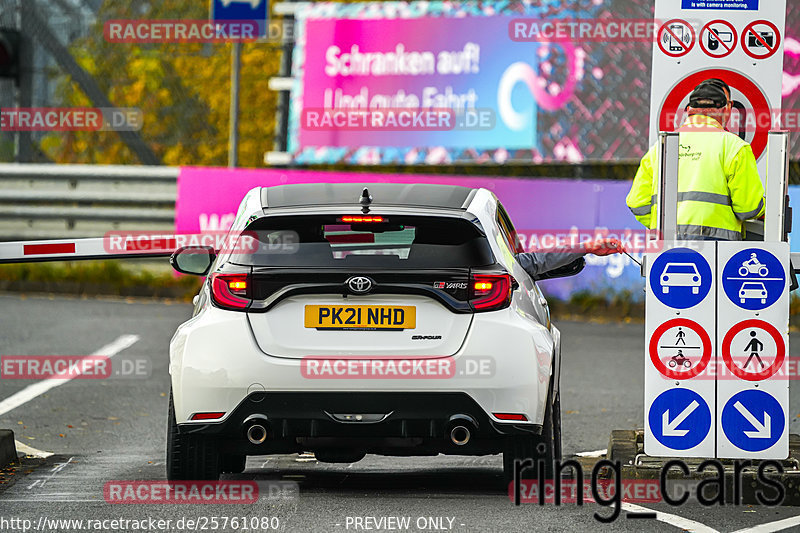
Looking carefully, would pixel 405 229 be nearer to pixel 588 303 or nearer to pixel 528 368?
pixel 528 368

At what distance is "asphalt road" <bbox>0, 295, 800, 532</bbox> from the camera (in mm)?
7453

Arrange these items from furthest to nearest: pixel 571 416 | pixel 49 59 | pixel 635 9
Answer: pixel 49 59 → pixel 635 9 → pixel 571 416

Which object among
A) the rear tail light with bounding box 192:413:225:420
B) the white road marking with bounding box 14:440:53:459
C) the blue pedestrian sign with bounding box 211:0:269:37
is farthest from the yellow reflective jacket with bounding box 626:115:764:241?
the blue pedestrian sign with bounding box 211:0:269:37

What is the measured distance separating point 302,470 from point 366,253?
1706 millimetres

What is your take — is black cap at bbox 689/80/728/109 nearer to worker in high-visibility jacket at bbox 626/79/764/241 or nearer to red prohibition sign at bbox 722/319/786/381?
worker in high-visibility jacket at bbox 626/79/764/241

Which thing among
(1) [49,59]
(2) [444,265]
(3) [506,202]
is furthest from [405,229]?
(1) [49,59]

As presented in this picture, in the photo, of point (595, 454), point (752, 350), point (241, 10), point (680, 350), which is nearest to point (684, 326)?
point (680, 350)

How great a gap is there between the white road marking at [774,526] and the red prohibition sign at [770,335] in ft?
2.55

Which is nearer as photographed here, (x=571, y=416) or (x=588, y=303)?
(x=571, y=416)

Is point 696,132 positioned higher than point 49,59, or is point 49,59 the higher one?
point 49,59

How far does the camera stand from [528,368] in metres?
7.73

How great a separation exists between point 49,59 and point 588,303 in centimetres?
792

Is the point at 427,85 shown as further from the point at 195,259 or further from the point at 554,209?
the point at 195,259

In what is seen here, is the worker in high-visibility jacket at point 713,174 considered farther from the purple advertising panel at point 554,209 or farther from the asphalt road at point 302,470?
the purple advertising panel at point 554,209
